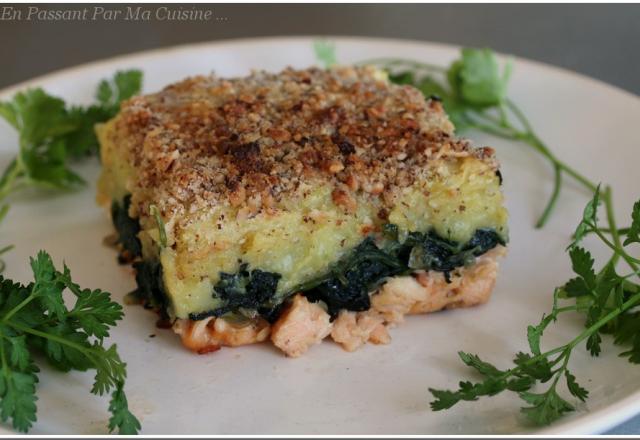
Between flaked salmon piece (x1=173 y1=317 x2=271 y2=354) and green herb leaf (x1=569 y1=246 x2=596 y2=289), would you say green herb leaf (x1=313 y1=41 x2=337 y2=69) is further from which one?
green herb leaf (x1=569 y1=246 x2=596 y2=289)

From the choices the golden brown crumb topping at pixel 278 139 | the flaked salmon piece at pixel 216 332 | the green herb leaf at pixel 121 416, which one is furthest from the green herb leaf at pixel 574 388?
the green herb leaf at pixel 121 416

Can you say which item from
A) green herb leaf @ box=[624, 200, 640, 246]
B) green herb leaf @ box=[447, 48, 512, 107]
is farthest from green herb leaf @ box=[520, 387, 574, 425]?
green herb leaf @ box=[447, 48, 512, 107]

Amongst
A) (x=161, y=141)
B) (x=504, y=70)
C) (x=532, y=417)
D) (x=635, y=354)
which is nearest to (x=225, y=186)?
(x=161, y=141)

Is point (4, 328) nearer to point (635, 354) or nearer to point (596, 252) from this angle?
point (635, 354)

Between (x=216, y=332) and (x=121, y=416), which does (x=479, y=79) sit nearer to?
(x=216, y=332)

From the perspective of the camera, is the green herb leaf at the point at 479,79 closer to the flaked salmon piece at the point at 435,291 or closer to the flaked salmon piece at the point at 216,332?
the flaked salmon piece at the point at 435,291
